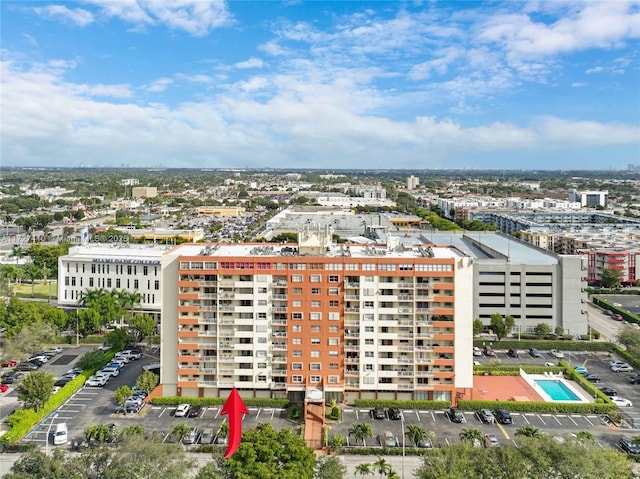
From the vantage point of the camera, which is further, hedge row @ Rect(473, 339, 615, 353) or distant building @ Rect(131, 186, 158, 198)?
distant building @ Rect(131, 186, 158, 198)

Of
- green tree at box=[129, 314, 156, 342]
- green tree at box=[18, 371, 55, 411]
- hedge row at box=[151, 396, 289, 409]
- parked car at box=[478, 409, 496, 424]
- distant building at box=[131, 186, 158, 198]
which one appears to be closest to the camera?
green tree at box=[18, 371, 55, 411]

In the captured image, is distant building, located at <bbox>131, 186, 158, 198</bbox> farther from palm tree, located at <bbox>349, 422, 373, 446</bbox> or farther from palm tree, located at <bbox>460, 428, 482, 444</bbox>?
palm tree, located at <bbox>460, 428, 482, 444</bbox>

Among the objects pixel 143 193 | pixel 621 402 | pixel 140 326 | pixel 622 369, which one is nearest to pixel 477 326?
pixel 622 369

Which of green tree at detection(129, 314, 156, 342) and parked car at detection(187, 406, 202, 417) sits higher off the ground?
green tree at detection(129, 314, 156, 342)

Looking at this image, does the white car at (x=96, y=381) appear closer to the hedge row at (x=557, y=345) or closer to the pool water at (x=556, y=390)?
the hedge row at (x=557, y=345)

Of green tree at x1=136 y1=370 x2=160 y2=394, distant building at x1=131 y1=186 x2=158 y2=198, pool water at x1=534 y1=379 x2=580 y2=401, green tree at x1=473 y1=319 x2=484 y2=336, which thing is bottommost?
pool water at x1=534 y1=379 x2=580 y2=401

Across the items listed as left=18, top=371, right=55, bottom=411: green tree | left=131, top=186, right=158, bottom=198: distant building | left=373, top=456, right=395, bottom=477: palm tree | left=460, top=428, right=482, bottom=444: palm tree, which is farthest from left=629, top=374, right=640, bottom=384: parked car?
left=131, top=186, right=158, bottom=198: distant building

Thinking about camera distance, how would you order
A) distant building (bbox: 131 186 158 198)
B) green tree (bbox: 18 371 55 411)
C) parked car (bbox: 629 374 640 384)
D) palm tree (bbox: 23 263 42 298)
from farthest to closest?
1. distant building (bbox: 131 186 158 198)
2. palm tree (bbox: 23 263 42 298)
3. parked car (bbox: 629 374 640 384)
4. green tree (bbox: 18 371 55 411)
